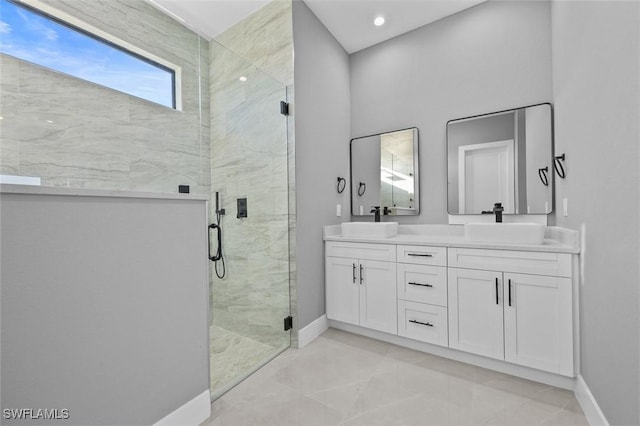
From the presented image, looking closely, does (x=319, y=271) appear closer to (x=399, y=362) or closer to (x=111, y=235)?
(x=399, y=362)

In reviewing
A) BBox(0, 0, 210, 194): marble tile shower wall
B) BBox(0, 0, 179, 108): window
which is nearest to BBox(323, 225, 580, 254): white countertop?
BBox(0, 0, 210, 194): marble tile shower wall

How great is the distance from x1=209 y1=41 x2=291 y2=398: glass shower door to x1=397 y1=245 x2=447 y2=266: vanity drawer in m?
0.97

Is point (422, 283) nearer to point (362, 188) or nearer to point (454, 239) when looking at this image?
point (454, 239)

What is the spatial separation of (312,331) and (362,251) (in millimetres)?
846

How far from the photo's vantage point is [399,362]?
2000 mm

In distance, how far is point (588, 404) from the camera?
1396mm

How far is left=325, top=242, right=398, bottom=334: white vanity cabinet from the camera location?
226 centimetres

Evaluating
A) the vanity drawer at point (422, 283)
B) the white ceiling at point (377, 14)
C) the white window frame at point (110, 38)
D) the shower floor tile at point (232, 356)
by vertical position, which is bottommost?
the shower floor tile at point (232, 356)

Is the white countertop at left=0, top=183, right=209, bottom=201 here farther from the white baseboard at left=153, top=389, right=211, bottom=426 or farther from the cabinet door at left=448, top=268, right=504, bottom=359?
the cabinet door at left=448, top=268, right=504, bottom=359

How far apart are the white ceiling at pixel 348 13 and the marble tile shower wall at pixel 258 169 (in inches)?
10.6

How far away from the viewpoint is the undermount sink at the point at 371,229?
240 centimetres

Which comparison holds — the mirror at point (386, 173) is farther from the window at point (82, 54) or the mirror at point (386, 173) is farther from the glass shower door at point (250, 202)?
the window at point (82, 54)

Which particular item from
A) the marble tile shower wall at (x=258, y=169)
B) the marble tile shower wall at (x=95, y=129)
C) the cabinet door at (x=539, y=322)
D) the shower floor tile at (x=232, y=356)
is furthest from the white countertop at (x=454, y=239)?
the marble tile shower wall at (x=95, y=129)

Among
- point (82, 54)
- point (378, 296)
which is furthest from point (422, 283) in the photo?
point (82, 54)
